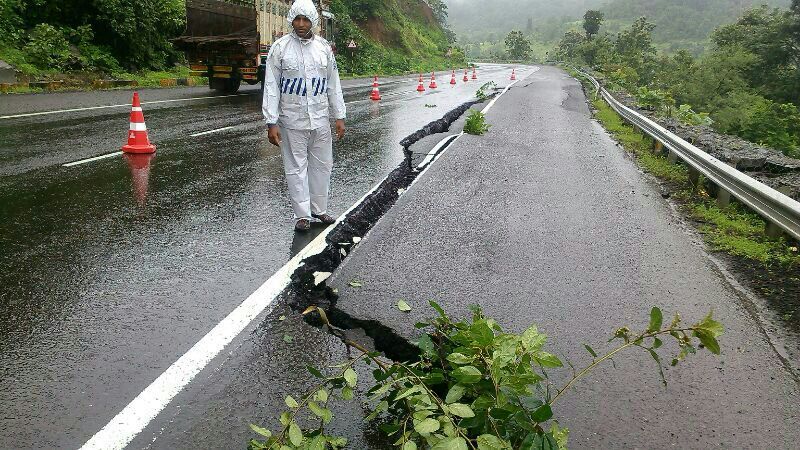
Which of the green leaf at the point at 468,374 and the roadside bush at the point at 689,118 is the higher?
the green leaf at the point at 468,374

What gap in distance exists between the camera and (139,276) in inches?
164

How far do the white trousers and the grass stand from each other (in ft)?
11.3

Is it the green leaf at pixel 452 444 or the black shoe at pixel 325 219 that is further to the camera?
the black shoe at pixel 325 219

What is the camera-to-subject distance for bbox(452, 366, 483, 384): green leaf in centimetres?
207

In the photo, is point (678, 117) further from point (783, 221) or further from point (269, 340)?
point (269, 340)

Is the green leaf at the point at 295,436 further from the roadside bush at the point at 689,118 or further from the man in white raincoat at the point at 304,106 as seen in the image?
the roadside bush at the point at 689,118

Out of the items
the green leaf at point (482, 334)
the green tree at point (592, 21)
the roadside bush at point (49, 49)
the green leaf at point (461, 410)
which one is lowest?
the green leaf at point (461, 410)

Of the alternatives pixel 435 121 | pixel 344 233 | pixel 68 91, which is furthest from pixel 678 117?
pixel 68 91

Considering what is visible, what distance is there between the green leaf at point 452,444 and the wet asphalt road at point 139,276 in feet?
2.38

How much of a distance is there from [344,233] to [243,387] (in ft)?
8.35

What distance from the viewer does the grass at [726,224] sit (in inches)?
201

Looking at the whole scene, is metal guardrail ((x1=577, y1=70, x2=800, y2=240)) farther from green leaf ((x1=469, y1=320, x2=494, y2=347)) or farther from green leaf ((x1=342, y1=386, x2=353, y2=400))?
green leaf ((x1=342, y1=386, x2=353, y2=400))

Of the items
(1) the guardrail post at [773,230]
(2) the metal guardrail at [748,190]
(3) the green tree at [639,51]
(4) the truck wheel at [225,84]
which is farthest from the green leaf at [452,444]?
(3) the green tree at [639,51]

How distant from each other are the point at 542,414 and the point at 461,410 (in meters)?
0.25
